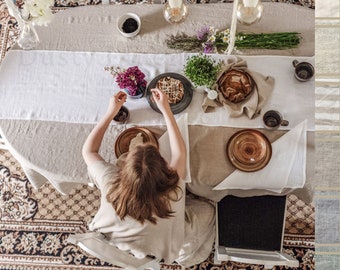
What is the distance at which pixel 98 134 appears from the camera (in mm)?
1514

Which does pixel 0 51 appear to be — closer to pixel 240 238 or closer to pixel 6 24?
pixel 6 24

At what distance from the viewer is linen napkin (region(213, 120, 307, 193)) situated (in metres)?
1.51

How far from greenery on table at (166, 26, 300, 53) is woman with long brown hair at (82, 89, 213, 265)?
28 centimetres

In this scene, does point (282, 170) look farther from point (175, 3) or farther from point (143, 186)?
point (175, 3)

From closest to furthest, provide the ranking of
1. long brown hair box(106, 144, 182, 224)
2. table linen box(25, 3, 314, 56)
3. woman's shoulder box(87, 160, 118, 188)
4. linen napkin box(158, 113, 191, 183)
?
1. long brown hair box(106, 144, 182, 224)
2. woman's shoulder box(87, 160, 118, 188)
3. linen napkin box(158, 113, 191, 183)
4. table linen box(25, 3, 314, 56)

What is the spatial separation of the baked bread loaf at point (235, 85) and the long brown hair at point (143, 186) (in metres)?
0.42

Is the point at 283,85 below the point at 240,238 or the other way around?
the other way around

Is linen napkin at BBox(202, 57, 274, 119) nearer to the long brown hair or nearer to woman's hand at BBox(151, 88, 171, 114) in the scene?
woman's hand at BBox(151, 88, 171, 114)

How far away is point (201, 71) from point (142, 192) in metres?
0.55

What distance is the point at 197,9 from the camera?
1.73 meters

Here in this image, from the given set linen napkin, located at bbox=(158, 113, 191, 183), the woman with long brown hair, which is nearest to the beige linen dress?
the woman with long brown hair

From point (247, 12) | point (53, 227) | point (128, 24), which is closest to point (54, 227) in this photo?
point (53, 227)

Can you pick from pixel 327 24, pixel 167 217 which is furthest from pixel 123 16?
pixel 327 24

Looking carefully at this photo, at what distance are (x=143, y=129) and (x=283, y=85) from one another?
60 cm
